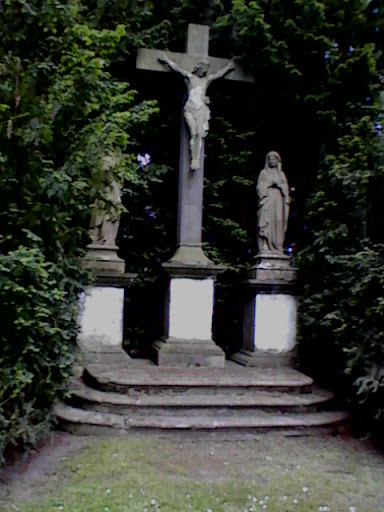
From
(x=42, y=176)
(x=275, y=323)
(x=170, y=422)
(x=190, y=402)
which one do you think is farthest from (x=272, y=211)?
(x=42, y=176)

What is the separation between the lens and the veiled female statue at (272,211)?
269 inches

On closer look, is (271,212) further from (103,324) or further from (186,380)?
(186,380)

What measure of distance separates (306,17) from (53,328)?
5.02 metres

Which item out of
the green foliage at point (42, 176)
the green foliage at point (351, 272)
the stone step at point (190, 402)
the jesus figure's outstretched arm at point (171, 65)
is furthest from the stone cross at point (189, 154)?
the green foliage at point (42, 176)

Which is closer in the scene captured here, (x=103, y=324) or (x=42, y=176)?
(x=42, y=176)

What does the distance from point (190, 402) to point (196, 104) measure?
355 centimetres

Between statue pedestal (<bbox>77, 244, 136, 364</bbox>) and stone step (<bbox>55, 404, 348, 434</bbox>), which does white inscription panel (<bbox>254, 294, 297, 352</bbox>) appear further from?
stone step (<bbox>55, 404, 348, 434</bbox>)

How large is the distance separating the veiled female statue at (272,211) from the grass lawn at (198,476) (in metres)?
2.65

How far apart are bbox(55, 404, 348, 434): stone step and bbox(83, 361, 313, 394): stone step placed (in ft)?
1.25

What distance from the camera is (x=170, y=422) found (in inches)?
183

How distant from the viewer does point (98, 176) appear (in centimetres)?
411

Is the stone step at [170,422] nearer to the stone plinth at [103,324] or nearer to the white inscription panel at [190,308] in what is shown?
the stone plinth at [103,324]

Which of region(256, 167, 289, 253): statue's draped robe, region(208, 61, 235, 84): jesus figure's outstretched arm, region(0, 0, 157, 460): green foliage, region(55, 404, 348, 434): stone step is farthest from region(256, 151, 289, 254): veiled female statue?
region(0, 0, 157, 460): green foliage

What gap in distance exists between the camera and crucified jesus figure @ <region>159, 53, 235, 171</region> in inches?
265
